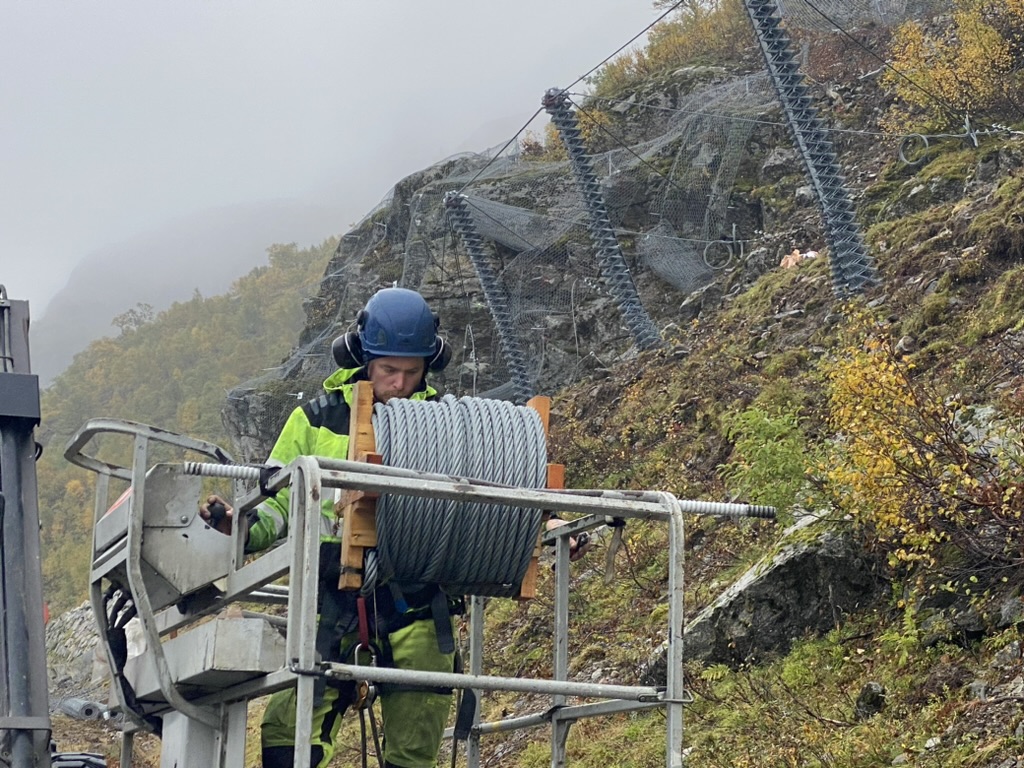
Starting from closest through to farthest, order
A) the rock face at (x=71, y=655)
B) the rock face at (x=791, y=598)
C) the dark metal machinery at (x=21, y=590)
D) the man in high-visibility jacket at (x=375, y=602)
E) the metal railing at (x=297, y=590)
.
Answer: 1. the metal railing at (x=297, y=590)
2. the dark metal machinery at (x=21, y=590)
3. the man in high-visibility jacket at (x=375, y=602)
4. the rock face at (x=791, y=598)
5. the rock face at (x=71, y=655)

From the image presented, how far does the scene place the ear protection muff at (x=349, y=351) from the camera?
537 cm

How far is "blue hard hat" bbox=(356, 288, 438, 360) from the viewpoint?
5.28 metres

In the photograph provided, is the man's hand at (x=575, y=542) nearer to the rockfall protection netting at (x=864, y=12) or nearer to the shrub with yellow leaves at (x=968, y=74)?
the shrub with yellow leaves at (x=968, y=74)

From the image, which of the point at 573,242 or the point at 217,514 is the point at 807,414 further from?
the point at 573,242

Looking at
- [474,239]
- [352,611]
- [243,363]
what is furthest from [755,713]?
[243,363]

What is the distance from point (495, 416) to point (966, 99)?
48.2ft

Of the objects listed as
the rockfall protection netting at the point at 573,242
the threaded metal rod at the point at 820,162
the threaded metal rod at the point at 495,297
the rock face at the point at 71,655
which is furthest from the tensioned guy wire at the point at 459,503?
the rock face at the point at 71,655

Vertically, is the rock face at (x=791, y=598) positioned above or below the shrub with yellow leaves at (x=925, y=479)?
below

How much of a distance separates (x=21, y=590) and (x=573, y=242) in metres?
16.8

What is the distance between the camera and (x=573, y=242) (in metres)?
20.8

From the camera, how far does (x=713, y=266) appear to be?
786 inches

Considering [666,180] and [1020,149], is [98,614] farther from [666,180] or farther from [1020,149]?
[666,180]

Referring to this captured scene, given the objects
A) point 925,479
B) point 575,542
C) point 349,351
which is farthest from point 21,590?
point 925,479

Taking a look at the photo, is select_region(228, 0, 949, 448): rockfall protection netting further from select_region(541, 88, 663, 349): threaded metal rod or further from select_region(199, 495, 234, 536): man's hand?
select_region(199, 495, 234, 536): man's hand
